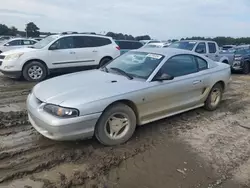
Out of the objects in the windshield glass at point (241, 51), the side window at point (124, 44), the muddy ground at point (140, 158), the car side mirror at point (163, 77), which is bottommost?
the muddy ground at point (140, 158)

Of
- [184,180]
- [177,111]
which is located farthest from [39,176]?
[177,111]

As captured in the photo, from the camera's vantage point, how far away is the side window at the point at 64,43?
34.0 ft

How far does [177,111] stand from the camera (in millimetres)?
5496

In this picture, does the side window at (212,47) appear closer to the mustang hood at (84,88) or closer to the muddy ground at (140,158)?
the muddy ground at (140,158)

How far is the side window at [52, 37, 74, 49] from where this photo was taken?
10375mm

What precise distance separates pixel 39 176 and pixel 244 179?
2.67 m

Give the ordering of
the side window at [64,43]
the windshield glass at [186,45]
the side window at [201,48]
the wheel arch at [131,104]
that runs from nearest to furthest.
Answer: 1. the wheel arch at [131,104]
2. the side window at [64,43]
3. the windshield glass at [186,45]
4. the side window at [201,48]

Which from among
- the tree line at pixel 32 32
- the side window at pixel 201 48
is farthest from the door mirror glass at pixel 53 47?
the tree line at pixel 32 32

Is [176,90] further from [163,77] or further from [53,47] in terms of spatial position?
[53,47]

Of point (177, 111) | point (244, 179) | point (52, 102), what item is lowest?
point (244, 179)

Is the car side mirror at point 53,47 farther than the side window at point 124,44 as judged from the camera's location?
No

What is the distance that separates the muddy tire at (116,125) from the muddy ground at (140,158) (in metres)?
0.14

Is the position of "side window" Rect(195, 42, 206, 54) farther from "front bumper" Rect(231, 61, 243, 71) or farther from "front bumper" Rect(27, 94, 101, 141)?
"front bumper" Rect(27, 94, 101, 141)

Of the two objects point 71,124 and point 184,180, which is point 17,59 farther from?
point 184,180
